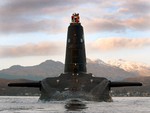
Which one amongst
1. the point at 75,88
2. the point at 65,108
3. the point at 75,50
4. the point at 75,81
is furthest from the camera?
the point at 75,50

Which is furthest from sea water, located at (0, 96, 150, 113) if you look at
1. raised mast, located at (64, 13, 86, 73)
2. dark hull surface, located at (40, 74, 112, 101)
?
raised mast, located at (64, 13, 86, 73)

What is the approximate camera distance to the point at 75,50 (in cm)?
8081

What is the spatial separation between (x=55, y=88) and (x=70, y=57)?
10.8 m

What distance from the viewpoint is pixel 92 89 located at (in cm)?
7119

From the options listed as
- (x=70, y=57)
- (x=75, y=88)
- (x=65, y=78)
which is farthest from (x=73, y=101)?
(x=70, y=57)

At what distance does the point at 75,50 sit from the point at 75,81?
9263 mm

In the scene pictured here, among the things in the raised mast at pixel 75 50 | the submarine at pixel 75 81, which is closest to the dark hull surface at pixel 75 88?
the submarine at pixel 75 81

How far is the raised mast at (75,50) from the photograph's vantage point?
8088cm

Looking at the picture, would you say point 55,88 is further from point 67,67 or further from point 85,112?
point 85,112

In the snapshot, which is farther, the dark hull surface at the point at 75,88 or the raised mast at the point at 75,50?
the raised mast at the point at 75,50

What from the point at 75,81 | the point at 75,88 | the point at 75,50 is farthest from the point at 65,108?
the point at 75,50

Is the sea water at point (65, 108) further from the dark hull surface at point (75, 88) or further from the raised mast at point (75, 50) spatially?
the raised mast at point (75, 50)

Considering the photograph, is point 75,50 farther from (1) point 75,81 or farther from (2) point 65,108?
(2) point 65,108

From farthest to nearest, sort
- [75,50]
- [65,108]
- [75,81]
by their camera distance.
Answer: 1. [75,50]
2. [75,81]
3. [65,108]
